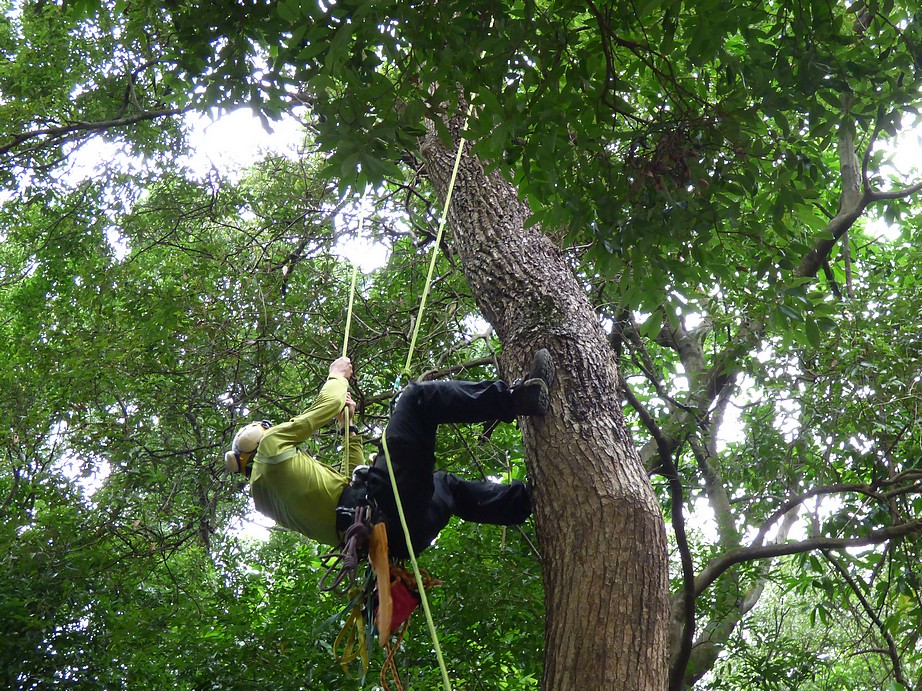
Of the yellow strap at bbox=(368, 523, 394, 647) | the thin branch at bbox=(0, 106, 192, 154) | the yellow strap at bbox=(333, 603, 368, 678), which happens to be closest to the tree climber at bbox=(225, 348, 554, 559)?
the yellow strap at bbox=(368, 523, 394, 647)

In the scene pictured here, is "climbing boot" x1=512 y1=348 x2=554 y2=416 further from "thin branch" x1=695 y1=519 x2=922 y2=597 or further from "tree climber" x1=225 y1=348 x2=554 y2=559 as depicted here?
"thin branch" x1=695 y1=519 x2=922 y2=597

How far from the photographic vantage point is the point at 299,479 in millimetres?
3355

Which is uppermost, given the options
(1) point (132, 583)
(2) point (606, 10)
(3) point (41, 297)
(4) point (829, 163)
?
(4) point (829, 163)

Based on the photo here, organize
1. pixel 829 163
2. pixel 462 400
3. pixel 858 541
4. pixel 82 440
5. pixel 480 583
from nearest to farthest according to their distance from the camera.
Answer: pixel 462 400 < pixel 858 541 < pixel 480 583 < pixel 82 440 < pixel 829 163

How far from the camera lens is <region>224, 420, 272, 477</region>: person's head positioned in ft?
11.2

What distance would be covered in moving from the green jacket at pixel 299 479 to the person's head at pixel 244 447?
0.28 ft

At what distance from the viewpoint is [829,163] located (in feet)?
20.9

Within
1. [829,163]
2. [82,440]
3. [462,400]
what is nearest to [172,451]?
[82,440]

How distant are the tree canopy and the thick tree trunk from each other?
25 cm

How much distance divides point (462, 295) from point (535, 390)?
274 cm

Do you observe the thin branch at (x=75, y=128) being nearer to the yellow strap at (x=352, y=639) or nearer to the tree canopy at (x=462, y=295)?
the tree canopy at (x=462, y=295)

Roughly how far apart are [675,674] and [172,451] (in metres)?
3.55

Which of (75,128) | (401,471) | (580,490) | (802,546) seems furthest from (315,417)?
(75,128)

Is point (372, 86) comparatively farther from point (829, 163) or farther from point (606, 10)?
point (829, 163)
